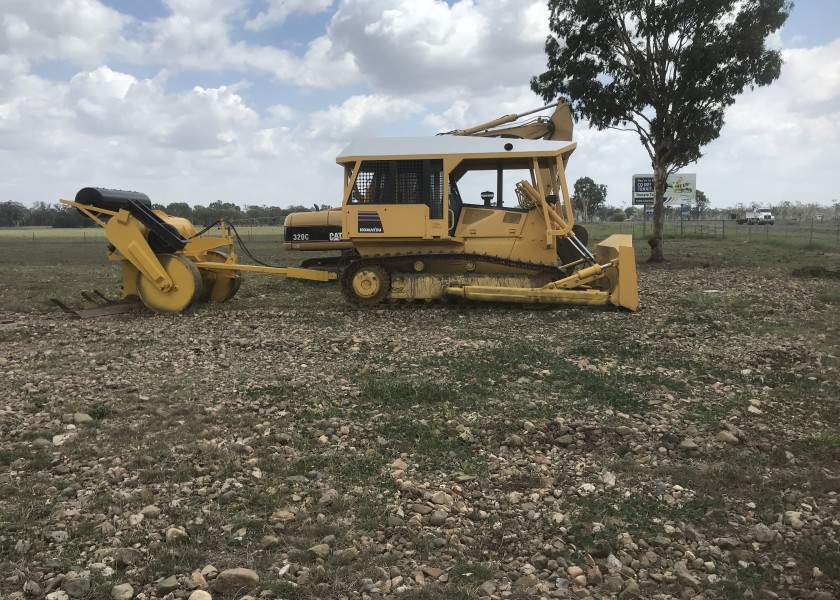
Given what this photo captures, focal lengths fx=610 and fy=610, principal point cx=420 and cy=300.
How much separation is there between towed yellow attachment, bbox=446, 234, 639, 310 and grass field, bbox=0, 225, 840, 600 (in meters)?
1.29

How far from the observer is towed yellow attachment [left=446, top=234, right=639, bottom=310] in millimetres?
10086

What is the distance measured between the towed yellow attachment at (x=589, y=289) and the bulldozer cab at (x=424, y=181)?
2.97 ft

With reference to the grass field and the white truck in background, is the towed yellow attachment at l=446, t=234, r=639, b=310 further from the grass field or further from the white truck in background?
the white truck in background

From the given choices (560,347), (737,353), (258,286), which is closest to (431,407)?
(560,347)

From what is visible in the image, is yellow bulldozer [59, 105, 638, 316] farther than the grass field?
Yes

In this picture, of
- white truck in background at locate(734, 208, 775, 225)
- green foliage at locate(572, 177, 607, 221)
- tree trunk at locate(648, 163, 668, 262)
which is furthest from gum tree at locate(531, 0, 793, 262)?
green foliage at locate(572, 177, 607, 221)

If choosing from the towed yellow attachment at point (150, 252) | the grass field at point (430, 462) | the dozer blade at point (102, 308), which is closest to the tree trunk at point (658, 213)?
the grass field at point (430, 462)

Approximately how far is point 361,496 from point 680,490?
208cm

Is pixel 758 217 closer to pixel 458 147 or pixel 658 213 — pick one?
pixel 658 213

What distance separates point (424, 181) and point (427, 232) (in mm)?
906

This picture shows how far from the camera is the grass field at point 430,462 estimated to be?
320 cm

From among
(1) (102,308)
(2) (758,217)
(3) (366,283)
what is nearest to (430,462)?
(3) (366,283)

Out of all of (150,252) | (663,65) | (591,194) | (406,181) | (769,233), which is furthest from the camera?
(591,194)

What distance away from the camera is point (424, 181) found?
35.4 feet
